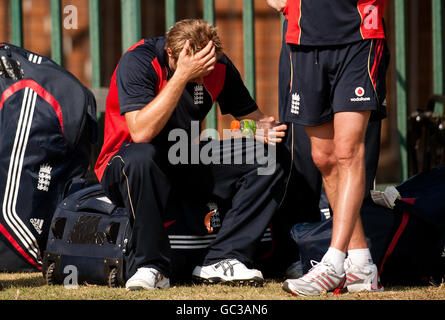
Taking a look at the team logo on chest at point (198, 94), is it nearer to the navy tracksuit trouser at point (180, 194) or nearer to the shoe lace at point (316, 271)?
the navy tracksuit trouser at point (180, 194)

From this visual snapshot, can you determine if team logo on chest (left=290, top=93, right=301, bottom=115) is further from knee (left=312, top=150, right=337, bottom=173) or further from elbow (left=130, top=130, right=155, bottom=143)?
elbow (left=130, top=130, right=155, bottom=143)

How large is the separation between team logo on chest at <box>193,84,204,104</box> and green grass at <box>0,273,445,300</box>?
774 millimetres

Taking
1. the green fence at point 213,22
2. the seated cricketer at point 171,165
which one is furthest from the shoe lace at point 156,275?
the green fence at point 213,22

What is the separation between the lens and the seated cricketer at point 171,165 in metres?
3.46

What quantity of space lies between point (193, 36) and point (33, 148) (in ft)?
3.21

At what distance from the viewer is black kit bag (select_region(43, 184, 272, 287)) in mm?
3533

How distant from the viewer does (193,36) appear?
3572mm

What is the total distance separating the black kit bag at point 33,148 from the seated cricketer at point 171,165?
14.8 inches

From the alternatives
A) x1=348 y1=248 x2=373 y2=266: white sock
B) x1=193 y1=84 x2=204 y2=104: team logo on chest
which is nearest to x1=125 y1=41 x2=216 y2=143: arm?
x1=193 y1=84 x2=204 y2=104: team logo on chest

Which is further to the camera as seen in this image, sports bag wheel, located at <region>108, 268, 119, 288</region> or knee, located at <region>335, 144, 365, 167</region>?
sports bag wheel, located at <region>108, 268, 119, 288</region>

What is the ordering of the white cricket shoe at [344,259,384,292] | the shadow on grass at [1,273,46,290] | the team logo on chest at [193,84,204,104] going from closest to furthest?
the white cricket shoe at [344,259,384,292] → the shadow on grass at [1,273,46,290] → the team logo on chest at [193,84,204,104]

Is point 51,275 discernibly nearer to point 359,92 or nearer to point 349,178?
point 349,178
